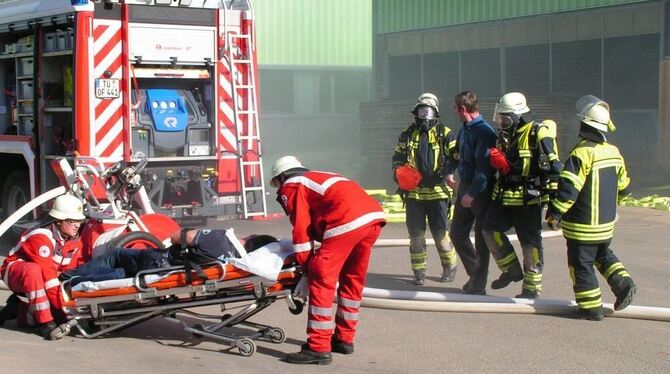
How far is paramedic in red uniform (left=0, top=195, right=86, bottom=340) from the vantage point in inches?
272

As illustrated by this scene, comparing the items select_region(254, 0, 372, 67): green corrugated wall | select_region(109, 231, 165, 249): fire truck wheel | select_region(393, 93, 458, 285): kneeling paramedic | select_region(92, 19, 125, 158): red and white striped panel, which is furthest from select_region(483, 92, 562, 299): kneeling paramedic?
select_region(254, 0, 372, 67): green corrugated wall

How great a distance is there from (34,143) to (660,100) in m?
13.2

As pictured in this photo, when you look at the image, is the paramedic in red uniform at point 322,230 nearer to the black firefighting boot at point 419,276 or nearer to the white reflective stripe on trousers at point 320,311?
the white reflective stripe on trousers at point 320,311

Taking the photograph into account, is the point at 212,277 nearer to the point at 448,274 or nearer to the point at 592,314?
the point at 592,314

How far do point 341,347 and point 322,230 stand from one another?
802mm

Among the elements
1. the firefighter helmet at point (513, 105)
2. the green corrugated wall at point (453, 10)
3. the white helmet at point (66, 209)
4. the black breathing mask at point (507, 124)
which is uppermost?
the green corrugated wall at point (453, 10)

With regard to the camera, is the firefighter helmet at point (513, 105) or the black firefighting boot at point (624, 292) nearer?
the black firefighting boot at point (624, 292)

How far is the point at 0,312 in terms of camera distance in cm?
751

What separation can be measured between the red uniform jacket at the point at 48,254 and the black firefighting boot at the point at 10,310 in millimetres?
255

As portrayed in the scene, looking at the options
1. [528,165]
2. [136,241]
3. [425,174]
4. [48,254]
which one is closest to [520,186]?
[528,165]

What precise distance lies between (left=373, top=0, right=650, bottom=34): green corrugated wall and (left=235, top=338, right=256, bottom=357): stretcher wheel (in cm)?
1805

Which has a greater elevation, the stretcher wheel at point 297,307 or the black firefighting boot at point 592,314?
the stretcher wheel at point 297,307

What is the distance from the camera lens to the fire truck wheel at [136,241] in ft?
24.8

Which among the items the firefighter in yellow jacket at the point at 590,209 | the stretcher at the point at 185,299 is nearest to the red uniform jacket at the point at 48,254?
the stretcher at the point at 185,299
